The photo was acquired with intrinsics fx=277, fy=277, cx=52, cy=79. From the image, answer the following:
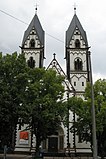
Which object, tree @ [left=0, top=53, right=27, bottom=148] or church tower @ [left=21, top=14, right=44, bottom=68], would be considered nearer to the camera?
tree @ [left=0, top=53, right=27, bottom=148]

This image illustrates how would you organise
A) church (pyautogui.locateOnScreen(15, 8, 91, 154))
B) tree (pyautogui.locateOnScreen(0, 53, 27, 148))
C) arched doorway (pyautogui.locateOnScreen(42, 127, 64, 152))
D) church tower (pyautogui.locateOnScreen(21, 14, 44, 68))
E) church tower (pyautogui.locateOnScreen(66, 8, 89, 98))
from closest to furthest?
tree (pyautogui.locateOnScreen(0, 53, 27, 148)), church (pyautogui.locateOnScreen(15, 8, 91, 154)), arched doorway (pyautogui.locateOnScreen(42, 127, 64, 152)), church tower (pyautogui.locateOnScreen(66, 8, 89, 98)), church tower (pyautogui.locateOnScreen(21, 14, 44, 68))

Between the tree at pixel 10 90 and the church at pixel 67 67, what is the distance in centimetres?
1392

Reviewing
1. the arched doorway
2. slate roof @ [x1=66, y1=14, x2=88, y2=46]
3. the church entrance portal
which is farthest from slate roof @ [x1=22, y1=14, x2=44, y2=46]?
the church entrance portal

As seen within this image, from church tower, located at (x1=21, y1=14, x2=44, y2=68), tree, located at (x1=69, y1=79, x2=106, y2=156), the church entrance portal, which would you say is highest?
church tower, located at (x1=21, y1=14, x2=44, y2=68)

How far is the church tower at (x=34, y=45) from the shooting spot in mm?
46875

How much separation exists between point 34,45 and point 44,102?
20.8 meters

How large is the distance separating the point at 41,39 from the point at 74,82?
34.5 feet

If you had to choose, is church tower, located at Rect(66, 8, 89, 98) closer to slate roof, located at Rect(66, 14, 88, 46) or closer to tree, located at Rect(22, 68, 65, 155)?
slate roof, located at Rect(66, 14, 88, 46)

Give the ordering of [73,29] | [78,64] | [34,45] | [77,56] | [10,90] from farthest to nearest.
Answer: [73,29]
[34,45]
[77,56]
[78,64]
[10,90]

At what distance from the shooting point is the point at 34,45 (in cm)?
4853

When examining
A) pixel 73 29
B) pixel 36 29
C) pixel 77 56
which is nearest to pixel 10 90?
pixel 77 56

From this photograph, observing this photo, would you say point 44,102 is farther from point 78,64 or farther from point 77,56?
point 77,56

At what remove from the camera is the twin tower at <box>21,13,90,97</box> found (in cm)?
4500

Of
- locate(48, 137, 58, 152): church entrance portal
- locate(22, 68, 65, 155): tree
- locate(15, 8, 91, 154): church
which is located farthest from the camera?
locate(48, 137, 58, 152): church entrance portal
